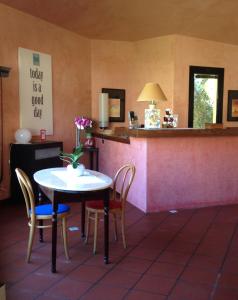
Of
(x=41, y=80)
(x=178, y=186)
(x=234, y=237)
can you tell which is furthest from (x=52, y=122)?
(x=234, y=237)

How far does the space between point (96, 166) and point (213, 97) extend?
2672 millimetres

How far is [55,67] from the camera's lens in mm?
5668

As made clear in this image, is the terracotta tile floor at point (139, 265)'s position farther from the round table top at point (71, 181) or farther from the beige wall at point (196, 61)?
the beige wall at point (196, 61)

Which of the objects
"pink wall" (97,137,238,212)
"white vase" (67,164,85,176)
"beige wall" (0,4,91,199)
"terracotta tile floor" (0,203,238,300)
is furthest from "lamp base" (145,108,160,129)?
"beige wall" (0,4,91,199)

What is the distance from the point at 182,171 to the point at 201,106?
245 centimetres

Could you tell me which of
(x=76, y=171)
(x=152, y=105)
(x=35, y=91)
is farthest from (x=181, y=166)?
(x=35, y=91)

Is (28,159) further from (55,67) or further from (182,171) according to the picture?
Answer: (182,171)

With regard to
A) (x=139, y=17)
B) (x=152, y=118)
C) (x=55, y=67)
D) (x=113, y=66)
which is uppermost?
(x=139, y=17)

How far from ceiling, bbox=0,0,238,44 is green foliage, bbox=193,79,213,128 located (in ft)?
2.97

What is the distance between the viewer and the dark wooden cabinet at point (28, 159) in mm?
4719

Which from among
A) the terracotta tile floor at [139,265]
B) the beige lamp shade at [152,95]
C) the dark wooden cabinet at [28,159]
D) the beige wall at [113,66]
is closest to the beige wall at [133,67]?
the beige wall at [113,66]

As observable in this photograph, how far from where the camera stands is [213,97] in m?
6.65

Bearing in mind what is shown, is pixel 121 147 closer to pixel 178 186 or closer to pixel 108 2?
pixel 178 186

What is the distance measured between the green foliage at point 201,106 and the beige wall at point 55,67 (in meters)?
2.04
